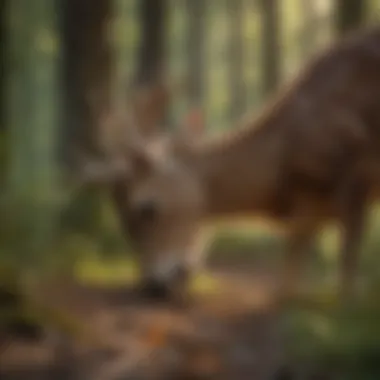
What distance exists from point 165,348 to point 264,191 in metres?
0.24

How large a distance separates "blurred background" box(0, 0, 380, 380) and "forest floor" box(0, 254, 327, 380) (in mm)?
21

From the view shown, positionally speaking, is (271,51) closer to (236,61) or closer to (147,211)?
(236,61)

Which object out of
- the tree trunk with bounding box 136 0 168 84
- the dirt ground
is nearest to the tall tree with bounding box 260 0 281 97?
the tree trunk with bounding box 136 0 168 84

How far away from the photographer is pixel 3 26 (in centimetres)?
113

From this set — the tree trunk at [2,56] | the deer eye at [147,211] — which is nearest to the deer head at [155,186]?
the deer eye at [147,211]

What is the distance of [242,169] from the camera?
115cm

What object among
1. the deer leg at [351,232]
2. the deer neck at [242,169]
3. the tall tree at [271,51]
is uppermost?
the tall tree at [271,51]

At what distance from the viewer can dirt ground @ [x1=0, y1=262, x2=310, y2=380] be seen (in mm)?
1021

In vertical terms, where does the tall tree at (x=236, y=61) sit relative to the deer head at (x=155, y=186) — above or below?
above

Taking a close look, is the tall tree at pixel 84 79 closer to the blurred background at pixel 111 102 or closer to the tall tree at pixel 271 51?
the blurred background at pixel 111 102

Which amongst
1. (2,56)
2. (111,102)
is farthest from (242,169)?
(2,56)

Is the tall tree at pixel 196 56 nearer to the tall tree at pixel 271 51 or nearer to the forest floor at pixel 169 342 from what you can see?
the tall tree at pixel 271 51

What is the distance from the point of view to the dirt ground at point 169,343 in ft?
3.35

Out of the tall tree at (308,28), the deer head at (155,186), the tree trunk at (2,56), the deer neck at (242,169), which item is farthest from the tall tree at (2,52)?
the tall tree at (308,28)
